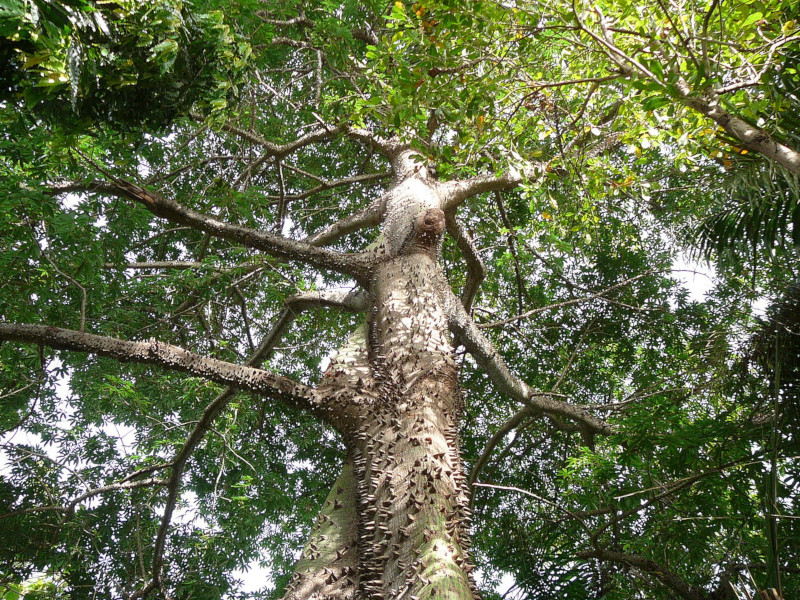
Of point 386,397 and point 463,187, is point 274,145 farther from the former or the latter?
point 386,397

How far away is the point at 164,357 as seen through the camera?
275 centimetres

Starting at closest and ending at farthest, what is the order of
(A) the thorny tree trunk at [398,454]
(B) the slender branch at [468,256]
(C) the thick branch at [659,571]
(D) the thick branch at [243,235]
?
1. (A) the thorny tree trunk at [398,454]
2. (C) the thick branch at [659,571]
3. (D) the thick branch at [243,235]
4. (B) the slender branch at [468,256]

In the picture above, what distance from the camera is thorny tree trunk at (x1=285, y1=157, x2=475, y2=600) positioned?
200 centimetres

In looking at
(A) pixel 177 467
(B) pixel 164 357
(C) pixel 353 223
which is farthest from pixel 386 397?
(C) pixel 353 223

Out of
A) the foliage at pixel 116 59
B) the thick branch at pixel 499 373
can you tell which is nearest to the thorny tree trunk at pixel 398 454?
the thick branch at pixel 499 373

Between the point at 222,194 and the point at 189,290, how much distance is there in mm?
1031

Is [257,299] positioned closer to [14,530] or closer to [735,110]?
[14,530]

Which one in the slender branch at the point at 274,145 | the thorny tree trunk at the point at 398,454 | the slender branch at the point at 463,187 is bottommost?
the thorny tree trunk at the point at 398,454

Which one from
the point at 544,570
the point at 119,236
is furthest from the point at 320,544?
the point at 119,236

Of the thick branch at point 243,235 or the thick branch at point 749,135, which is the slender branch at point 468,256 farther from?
the thick branch at point 749,135

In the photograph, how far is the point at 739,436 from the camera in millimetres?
3070

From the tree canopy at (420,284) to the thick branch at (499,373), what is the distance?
0.9 inches

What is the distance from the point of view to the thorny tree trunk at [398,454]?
2.00 meters

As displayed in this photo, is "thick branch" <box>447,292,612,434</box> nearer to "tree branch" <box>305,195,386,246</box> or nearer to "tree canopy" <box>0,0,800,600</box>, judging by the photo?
"tree canopy" <box>0,0,800,600</box>
